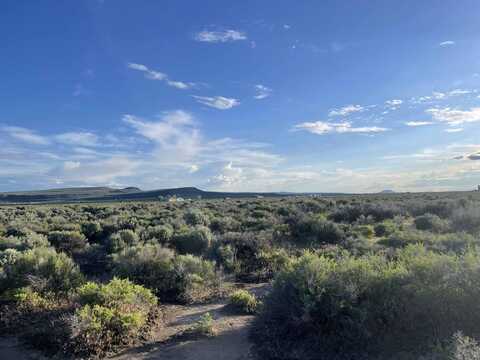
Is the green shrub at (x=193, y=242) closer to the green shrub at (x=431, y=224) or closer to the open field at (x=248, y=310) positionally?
the open field at (x=248, y=310)

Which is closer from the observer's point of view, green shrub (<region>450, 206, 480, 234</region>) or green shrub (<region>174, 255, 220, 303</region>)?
green shrub (<region>174, 255, 220, 303</region>)

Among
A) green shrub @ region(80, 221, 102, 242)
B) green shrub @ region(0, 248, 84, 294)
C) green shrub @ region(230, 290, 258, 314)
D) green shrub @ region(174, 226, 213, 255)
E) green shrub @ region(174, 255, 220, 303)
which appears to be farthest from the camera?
green shrub @ region(80, 221, 102, 242)

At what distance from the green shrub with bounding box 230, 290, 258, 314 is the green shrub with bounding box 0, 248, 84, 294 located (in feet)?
12.0

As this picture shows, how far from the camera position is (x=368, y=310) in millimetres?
6113

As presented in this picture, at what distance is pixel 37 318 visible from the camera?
24.2ft

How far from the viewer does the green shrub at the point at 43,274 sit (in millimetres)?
8477

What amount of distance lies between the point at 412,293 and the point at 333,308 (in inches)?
54.3

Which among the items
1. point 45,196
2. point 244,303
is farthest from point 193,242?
point 45,196

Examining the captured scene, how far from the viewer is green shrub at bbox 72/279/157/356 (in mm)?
6150

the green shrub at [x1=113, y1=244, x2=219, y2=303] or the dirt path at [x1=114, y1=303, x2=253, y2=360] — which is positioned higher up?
the green shrub at [x1=113, y1=244, x2=219, y2=303]

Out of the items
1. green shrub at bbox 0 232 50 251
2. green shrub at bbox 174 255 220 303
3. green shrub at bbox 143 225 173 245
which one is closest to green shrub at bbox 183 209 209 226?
green shrub at bbox 143 225 173 245

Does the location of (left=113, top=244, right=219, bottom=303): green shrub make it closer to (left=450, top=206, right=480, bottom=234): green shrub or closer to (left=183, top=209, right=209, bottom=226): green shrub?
(left=183, top=209, right=209, bottom=226): green shrub

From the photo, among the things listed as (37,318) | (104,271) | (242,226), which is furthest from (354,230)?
(37,318)

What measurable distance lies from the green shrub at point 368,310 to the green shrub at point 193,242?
7395 millimetres
